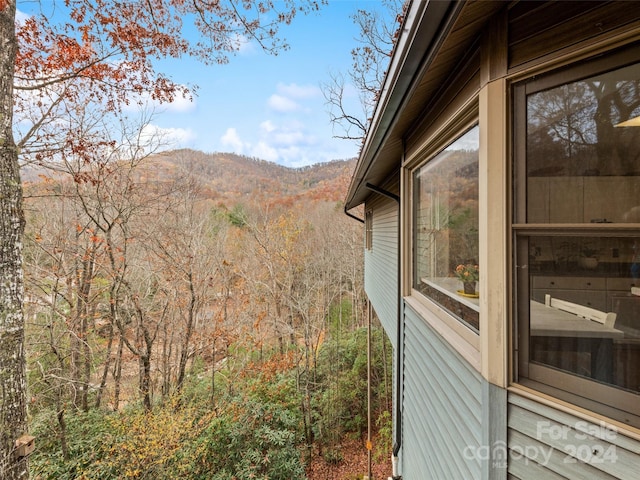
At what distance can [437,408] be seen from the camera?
6.33 ft

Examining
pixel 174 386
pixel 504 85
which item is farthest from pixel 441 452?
pixel 174 386

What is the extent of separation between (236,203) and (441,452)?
61.5ft

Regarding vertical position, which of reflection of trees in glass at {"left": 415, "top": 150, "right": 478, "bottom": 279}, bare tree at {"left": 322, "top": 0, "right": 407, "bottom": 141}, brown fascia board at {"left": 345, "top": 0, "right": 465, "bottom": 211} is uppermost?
bare tree at {"left": 322, "top": 0, "right": 407, "bottom": 141}

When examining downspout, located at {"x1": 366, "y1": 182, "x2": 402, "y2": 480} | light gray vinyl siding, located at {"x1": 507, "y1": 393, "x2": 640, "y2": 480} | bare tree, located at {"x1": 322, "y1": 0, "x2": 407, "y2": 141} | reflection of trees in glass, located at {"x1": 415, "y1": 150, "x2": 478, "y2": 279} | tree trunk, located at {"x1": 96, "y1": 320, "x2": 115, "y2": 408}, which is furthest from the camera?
tree trunk, located at {"x1": 96, "y1": 320, "x2": 115, "y2": 408}

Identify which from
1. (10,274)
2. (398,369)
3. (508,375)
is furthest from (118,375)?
(508,375)

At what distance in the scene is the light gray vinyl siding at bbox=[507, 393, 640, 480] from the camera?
868 mm

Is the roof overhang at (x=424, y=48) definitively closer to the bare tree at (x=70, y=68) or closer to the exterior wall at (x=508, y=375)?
the exterior wall at (x=508, y=375)

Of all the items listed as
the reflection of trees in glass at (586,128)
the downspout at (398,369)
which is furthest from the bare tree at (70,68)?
the reflection of trees in glass at (586,128)

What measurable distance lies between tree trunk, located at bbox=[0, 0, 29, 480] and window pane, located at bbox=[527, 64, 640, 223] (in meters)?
5.73

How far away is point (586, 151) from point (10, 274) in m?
6.00

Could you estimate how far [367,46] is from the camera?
7336mm

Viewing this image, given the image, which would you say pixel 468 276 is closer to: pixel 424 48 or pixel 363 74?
pixel 424 48

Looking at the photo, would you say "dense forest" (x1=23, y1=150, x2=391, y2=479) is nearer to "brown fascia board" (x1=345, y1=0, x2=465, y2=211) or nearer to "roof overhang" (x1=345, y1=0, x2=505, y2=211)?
"brown fascia board" (x1=345, y1=0, x2=465, y2=211)

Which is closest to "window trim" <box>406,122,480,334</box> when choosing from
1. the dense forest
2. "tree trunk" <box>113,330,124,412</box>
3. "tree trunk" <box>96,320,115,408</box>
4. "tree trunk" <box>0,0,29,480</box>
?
"tree trunk" <box>0,0,29,480</box>
